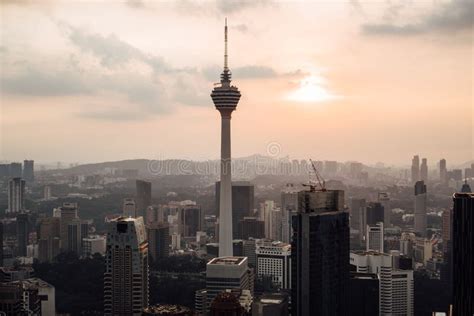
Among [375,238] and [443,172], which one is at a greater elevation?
[443,172]

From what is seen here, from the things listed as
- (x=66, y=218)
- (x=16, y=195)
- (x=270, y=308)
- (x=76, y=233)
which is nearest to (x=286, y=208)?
(x=76, y=233)

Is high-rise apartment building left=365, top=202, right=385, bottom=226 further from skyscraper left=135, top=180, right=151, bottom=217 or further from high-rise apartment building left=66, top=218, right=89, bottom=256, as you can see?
high-rise apartment building left=66, top=218, right=89, bottom=256

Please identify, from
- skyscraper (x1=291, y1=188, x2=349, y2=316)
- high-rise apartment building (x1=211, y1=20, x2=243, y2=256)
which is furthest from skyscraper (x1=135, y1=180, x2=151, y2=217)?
skyscraper (x1=291, y1=188, x2=349, y2=316)

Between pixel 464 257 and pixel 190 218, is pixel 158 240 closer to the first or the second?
pixel 190 218

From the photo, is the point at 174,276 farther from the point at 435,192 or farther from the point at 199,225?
the point at 435,192

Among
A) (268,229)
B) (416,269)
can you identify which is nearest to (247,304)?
(416,269)

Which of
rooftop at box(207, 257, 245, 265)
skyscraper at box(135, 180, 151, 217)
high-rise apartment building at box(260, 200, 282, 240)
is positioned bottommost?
rooftop at box(207, 257, 245, 265)

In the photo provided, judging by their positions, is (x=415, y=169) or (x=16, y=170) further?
(x=415, y=169)
